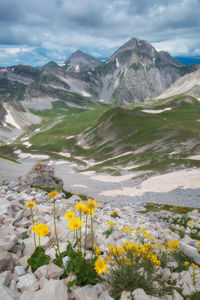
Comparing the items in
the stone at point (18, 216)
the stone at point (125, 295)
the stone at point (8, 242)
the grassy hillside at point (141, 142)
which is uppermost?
the grassy hillside at point (141, 142)

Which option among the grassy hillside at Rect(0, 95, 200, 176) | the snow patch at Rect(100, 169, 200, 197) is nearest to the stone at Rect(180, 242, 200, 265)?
the snow patch at Rect(100, 169, 200, 197)

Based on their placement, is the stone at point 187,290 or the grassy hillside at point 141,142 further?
the grassy hillside at point 141,142

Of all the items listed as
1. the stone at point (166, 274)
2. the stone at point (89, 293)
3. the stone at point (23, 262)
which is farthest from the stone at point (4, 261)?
the stone at point (166, 274)

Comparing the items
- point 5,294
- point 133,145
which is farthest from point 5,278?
point 133,145

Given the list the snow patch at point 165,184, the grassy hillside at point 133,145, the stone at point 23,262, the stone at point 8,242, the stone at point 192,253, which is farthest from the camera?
the grassy hillside at point 133,145

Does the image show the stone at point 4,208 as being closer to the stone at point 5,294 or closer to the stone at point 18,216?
the stone at point 18,216

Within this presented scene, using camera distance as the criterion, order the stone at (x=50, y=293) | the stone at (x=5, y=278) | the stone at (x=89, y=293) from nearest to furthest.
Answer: the stone at (x=50, y=293)
the stone at (x=89, y=293)
the stone at (x=5, y=278)

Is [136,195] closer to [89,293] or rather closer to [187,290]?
[187,290]

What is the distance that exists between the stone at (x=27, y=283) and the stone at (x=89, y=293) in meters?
0.95

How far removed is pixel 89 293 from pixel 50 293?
33.0 inches

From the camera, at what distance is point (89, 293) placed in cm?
464

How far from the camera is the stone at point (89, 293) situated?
4.58m

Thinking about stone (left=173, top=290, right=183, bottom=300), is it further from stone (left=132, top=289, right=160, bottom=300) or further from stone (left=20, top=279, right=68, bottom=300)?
stone (left=20, top=279, right=68, bottom=300)

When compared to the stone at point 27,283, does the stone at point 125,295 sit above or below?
below
